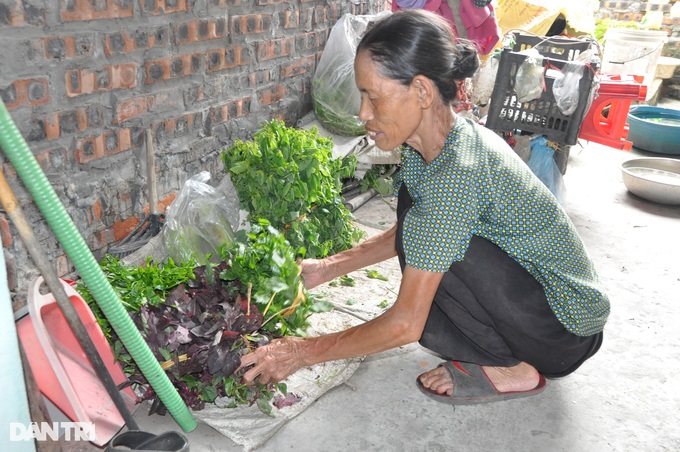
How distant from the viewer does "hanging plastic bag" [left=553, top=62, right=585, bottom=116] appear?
11.8 ft

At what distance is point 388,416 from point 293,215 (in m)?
1.04

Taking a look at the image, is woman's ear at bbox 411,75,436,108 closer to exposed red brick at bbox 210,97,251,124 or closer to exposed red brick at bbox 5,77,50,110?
exposed red brick at bbox 5,77,50,110

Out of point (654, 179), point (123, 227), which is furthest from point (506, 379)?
point (654, 179)

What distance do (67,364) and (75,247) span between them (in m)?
0.61

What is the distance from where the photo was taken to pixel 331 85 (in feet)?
12.3

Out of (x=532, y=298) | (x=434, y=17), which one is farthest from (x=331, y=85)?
(x=532, y=298)

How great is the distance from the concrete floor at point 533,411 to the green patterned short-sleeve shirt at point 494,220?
1.16 feet

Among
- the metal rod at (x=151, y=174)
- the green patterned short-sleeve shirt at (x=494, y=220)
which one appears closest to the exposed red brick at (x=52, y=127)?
the metal rod at (x=151, y=174)

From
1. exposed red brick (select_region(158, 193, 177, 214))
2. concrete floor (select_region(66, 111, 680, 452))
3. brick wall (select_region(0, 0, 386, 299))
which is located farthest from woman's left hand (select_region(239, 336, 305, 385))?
exposed red brick (select_region(158, 193, 177, 214))

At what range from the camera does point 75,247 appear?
1354 millimetres

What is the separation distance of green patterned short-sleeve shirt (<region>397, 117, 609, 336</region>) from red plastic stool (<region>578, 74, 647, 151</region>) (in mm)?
2085

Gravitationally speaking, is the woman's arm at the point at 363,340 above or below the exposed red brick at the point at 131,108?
below

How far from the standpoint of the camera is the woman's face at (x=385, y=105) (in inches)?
71.4

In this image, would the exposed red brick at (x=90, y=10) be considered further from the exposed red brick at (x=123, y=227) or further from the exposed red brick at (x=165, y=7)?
the exposed red brick at (x=123, y=227)
